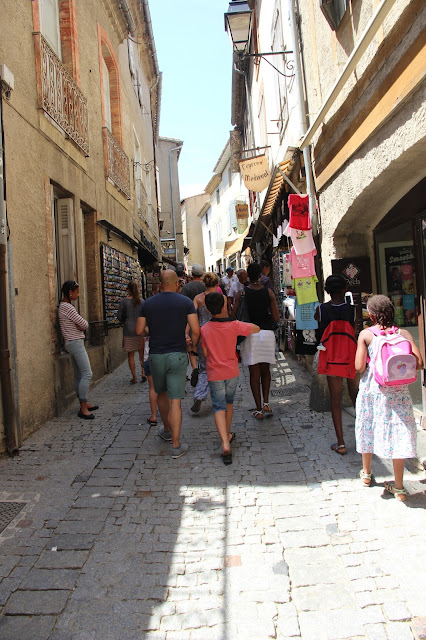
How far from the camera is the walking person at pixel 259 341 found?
218 inches

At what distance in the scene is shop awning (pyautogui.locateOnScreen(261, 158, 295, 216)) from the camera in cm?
779

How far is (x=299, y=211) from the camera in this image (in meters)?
6.52

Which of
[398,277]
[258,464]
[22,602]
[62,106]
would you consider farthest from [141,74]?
[22,602]

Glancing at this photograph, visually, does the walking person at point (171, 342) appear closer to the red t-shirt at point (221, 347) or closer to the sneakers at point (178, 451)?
the sneakers at point (178, 451)

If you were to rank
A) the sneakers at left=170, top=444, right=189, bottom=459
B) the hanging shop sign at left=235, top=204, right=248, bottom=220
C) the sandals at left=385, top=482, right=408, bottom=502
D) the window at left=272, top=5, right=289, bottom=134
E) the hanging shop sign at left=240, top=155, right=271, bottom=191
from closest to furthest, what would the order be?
the sandals at left=385, top=482, right=408, bottom=502
the sneakers at left=170, top=444, right=189, bottom=459
the window at left=272, top=5, right=289, bottom=134
the hanging shop sign at left=240, top=155, right=271, bottom=191
the hanging shop sign at left=235, top=204, right=248, bottom=220

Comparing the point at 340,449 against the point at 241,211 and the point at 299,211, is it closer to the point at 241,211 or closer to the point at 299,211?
the point at 299,211

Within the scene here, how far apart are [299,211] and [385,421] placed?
3.74 meters

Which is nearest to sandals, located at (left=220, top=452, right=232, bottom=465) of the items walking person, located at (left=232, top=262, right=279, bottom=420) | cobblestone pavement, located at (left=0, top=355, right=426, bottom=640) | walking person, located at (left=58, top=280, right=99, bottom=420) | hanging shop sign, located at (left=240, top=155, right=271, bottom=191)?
cobblestone pavement, located at (left=0, top=355, right=426, bottom=640)

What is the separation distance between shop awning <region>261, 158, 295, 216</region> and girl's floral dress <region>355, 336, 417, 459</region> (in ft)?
16.1

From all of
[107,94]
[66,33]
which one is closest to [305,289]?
[66,33]

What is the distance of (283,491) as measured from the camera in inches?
148

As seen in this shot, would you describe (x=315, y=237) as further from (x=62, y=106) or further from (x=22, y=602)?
(x=22, y=602)

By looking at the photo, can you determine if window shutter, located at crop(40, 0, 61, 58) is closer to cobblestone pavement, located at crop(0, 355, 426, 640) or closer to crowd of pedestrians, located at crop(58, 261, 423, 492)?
crowd of pedestrians, located at crop(58, 261, 423, 492)

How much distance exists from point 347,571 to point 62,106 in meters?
6.66
